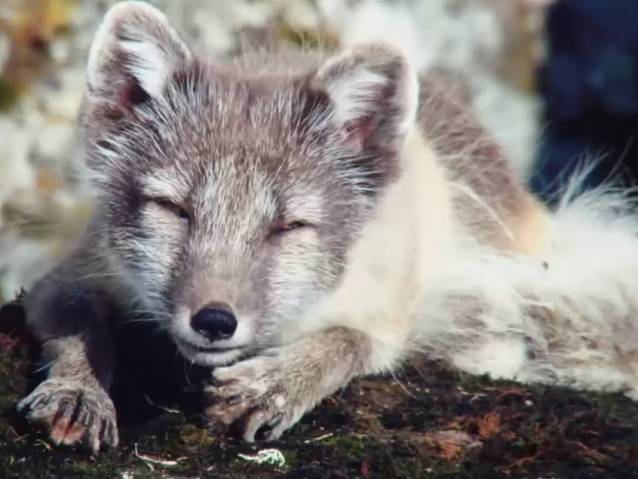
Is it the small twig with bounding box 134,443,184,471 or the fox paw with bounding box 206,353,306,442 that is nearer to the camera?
the small twig with bounding box 134,443,184,471

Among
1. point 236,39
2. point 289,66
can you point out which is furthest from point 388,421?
point 236,39

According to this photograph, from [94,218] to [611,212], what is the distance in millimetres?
1934

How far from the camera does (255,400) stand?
9.57ft

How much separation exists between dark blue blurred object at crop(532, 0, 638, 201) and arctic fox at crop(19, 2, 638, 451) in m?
2.58

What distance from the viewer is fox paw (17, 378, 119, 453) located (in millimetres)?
2711

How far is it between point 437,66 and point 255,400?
150 inches

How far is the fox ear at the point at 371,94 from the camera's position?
10.0 feet

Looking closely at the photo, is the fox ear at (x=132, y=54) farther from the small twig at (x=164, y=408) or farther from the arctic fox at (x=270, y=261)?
the small twig at (x=164, y=408)

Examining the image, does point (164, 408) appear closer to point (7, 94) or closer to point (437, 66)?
point (7, 94)

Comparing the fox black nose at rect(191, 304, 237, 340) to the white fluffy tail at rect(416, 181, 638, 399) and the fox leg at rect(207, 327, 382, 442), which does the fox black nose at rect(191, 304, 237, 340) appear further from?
the white fluffy tail at rect(416, 181, 638, 399)

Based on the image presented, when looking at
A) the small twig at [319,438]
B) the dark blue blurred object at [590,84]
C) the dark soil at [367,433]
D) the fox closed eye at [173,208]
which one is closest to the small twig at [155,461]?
the dark soil at [367,433]

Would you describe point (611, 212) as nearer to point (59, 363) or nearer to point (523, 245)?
point (523, 245)

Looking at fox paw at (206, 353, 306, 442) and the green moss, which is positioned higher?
fox paw at (206, 353, 306, 442)

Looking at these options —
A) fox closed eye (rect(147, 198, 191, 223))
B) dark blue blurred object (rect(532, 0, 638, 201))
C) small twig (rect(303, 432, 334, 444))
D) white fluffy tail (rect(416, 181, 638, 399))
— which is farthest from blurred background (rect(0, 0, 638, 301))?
small twig (rect(303, 432, 334, 444))
